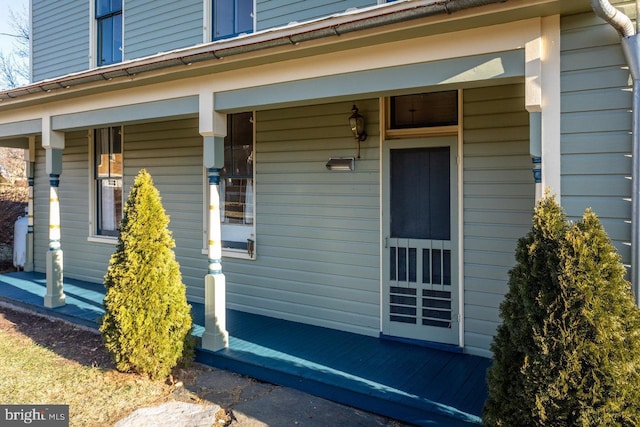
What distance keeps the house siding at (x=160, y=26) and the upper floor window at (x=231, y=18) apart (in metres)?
0.23

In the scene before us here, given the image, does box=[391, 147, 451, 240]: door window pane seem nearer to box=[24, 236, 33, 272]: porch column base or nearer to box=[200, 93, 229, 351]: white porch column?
box=[200, 93, 229, 351]: white porch column

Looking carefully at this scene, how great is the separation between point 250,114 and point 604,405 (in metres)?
4.93

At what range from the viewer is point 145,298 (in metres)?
4.25

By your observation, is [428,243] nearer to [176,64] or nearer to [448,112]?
[448,112]

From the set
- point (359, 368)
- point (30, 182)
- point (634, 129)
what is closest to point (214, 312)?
point (359, 368)

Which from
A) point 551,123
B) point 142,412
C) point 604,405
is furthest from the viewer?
point 142,412

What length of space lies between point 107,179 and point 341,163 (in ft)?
15.5

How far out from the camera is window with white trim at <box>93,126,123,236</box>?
25.7ft

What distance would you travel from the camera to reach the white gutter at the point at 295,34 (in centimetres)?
315

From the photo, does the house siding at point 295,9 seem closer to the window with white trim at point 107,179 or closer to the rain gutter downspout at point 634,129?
the rain gutter downspout at point 634,129

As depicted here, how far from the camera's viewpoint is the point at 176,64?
178 inches

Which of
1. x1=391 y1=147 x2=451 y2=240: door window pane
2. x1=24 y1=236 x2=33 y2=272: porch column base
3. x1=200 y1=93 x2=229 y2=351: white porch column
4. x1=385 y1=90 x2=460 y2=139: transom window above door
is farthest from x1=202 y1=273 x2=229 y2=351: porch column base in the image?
x1=24 y1=236 x2=33 y2=272: porch column base

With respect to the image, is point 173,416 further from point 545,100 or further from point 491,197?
point 545,100

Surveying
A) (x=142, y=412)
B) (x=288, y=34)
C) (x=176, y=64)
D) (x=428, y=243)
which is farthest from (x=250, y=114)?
(x=142, y=412)
